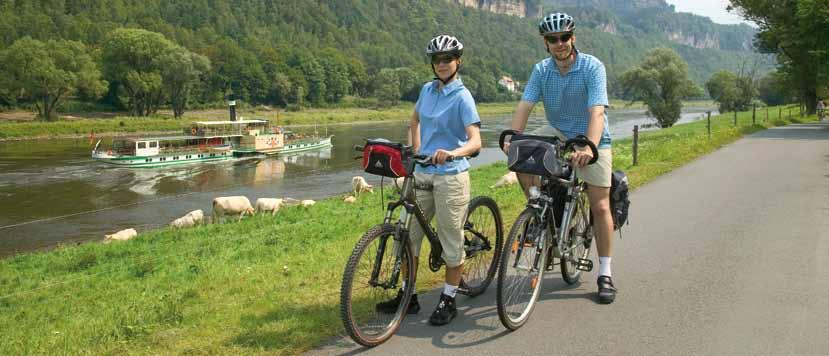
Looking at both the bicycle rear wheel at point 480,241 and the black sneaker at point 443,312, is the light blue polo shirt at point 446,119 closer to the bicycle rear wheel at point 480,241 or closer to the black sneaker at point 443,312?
the bicycle rear wheel at point 480,241

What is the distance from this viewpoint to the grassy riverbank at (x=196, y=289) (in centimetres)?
476

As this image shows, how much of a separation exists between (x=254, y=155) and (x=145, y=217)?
2456cm

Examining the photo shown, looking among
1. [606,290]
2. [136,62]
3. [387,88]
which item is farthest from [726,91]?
[606,290]

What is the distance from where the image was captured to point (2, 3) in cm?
10644

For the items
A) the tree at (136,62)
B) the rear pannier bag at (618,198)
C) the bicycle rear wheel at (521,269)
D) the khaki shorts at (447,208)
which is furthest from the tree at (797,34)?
the tree at (136,62)

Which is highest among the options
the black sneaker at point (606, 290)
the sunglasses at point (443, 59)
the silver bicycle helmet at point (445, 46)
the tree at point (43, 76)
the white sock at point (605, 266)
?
the tree at point (43, 76)

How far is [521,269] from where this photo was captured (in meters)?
4.59

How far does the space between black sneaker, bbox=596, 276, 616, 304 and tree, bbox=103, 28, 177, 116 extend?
253 ft

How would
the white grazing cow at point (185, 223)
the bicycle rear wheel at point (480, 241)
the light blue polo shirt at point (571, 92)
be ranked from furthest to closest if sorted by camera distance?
the white grazing cow at point (185, 223)
the bicycle rear wheel at point (480, 241)
the light blue polo shirt at point (571, 92)

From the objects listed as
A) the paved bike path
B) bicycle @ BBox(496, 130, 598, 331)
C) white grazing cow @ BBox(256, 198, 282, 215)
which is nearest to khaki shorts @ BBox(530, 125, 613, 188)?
bicycle @ BBox(496, 130, 598, 331)

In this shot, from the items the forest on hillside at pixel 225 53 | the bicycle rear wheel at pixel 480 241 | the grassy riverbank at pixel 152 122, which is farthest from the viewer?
the forest on hillside at pixel 225 53

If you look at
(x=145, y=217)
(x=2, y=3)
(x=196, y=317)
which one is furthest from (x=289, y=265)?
(x=2, y=3)

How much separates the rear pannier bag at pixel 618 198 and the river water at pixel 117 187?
58.0 ft

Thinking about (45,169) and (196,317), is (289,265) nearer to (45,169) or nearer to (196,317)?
(196,317)
